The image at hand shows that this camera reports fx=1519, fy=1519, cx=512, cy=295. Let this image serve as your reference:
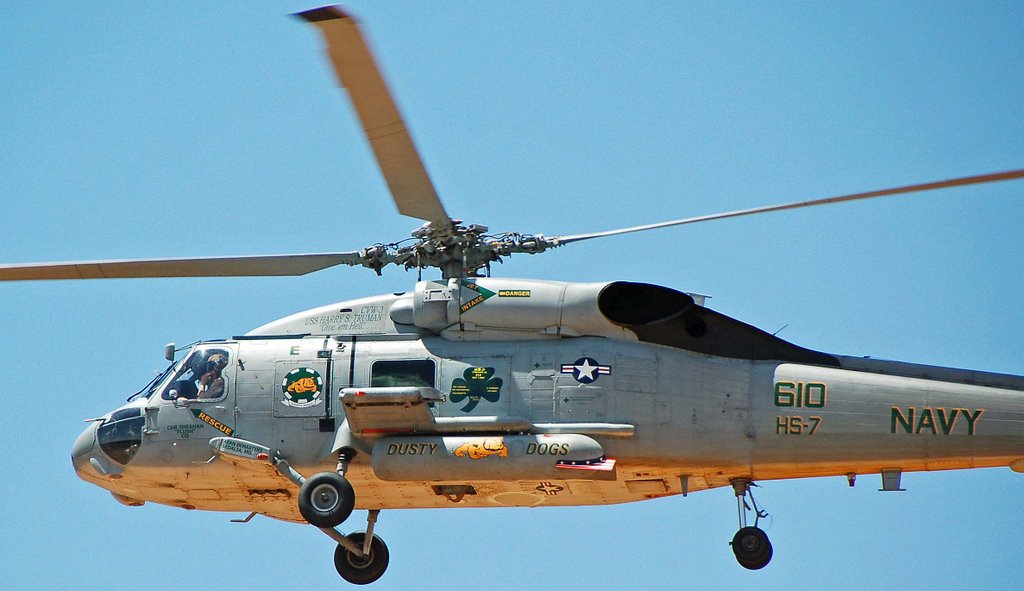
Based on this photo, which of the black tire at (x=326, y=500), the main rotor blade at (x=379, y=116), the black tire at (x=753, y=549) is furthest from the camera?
the black tire at (x=326, y=500)

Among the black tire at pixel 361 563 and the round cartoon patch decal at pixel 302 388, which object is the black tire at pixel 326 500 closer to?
the round cartoon patch decal at pixel 302 388

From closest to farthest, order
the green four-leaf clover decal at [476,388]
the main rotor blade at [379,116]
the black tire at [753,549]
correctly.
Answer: the main rotor blade at [379,116] < the black tire at [753,549] < the green four-leaf clover decal at [476,388]

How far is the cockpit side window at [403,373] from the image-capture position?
17.2 metres

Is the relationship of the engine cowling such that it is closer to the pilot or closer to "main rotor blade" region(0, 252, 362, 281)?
"main rotor blade" region(0, 252, 362, 281)

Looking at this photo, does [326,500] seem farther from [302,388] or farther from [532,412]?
[532,412]

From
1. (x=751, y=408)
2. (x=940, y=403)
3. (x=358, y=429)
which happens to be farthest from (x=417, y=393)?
(x=940, y=403)

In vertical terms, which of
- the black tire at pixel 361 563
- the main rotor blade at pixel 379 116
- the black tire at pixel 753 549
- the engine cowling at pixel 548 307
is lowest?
the black tire at pixel 361 563

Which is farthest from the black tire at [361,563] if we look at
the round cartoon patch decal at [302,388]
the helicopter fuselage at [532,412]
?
the round cartoon patch decal at [302,388]

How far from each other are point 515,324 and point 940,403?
186 inches

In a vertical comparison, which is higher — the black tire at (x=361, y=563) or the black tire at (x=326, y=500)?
the black tire at (x=326, y=500)

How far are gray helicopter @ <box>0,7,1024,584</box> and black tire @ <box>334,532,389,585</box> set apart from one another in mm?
486

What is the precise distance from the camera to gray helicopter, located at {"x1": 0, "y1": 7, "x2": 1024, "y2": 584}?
16438mm

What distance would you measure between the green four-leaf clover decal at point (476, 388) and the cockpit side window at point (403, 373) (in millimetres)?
366

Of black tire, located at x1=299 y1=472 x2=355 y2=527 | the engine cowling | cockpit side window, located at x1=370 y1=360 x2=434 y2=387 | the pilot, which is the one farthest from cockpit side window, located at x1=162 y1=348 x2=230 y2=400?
the engine cowling
